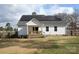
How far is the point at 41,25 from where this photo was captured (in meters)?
59.9

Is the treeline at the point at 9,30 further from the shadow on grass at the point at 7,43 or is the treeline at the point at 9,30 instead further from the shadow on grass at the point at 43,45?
the shadow on grass at the point at 43,45

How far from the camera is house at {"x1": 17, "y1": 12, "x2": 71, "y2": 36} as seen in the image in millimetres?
59844

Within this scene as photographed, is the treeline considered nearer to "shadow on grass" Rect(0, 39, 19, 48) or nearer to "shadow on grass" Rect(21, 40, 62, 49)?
"shadow on grass" Rect(0, 39, 19, 48)

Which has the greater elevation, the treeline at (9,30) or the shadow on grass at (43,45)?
the treeline at (9,30)

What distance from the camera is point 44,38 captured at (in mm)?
59875

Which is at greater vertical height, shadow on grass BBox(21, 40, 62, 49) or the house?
the house

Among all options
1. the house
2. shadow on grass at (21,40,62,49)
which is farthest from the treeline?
shadow on grass at (21,40,62,49)

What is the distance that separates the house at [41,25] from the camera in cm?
5984

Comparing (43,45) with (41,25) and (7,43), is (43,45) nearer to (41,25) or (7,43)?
(41,25)

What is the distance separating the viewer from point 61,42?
59875 mm

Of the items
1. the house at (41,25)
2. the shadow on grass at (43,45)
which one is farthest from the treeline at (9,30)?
the shadow on grass at (43,45)

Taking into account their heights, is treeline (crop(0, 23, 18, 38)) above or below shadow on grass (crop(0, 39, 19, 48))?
above

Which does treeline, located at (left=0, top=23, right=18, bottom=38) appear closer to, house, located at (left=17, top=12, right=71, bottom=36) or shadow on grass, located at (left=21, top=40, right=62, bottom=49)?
house, located at (left=17, top=12, right=71, bottom=36)
